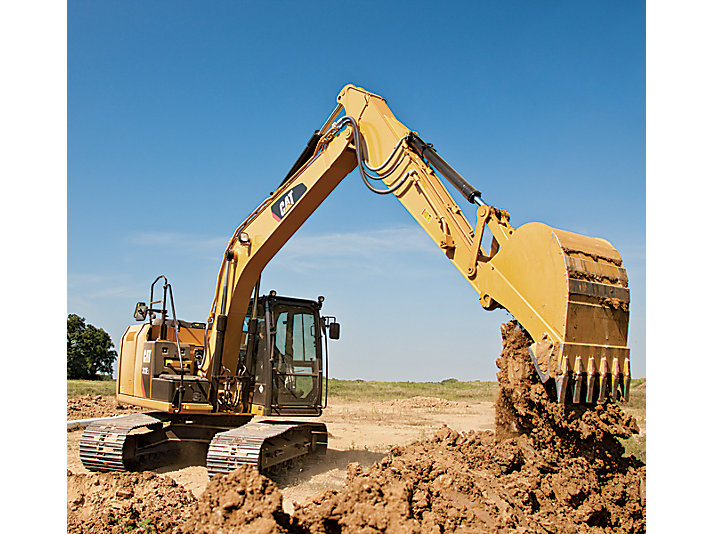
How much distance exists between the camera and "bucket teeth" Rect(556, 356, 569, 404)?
15.3ft

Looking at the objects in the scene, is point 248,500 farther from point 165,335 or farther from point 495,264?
point 165,335

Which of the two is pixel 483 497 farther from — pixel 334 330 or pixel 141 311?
pixel 141 311

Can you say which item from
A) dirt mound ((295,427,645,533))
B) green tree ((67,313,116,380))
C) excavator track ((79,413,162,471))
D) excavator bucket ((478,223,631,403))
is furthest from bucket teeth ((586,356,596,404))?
green tree ((67,313,116,380))

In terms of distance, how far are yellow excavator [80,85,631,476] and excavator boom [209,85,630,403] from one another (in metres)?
0.01

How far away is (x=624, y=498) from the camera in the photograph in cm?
541

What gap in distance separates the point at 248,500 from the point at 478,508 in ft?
6.38

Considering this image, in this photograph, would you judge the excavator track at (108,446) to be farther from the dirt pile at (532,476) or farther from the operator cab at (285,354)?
the dirt pile at (532,476)

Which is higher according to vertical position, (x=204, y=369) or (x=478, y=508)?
(x=204, y=369)

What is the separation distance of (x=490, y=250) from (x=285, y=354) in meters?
4.37

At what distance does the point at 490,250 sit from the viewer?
5754 mm

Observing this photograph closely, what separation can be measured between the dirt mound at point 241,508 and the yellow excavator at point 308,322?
2306mm

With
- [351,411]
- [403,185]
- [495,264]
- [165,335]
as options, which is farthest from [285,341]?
[351,411]

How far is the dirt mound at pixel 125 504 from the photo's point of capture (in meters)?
5.54

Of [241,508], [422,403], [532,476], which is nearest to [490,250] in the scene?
[532,476]
